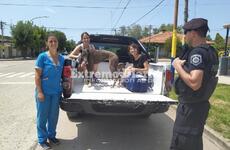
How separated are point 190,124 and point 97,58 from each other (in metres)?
4.12

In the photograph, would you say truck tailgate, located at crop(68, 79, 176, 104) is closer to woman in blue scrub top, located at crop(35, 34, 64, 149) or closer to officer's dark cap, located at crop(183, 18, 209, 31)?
A: woman in blue scrub top, located at crop(35, 34, 64, 149)

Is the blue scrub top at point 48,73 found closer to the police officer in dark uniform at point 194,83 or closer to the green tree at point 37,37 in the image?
the police officer in dark uniform at point 194,83

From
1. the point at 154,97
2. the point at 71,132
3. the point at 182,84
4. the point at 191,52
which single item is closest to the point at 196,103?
the point at 182,84

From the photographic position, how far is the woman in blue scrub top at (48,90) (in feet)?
15.7

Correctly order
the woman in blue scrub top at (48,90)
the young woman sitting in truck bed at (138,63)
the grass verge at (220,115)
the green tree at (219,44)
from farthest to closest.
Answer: the green tree at (219,44) → the young woman sitting in truck bed at (138,63) → the grass verge at (220,115) → the woman in blue scrub top at (48,90)

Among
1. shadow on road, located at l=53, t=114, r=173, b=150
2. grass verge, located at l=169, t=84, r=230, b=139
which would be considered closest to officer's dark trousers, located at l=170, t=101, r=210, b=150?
shadow on road, located at l=53, t=114, r=173, b=150

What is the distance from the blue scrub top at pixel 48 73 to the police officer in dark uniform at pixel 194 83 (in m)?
2.33

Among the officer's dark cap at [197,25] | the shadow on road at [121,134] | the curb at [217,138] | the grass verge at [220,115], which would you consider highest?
the officer's dark cap at [197,25]

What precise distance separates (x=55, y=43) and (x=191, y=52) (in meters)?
2.63

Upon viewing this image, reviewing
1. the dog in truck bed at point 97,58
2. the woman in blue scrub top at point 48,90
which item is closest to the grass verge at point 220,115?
the dog in truck bed at point 97,58

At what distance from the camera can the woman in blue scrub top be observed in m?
4.79

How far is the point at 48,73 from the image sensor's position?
4.82 metres

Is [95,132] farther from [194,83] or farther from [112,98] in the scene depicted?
[194,83]

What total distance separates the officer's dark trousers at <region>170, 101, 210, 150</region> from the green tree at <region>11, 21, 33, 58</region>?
188 ft
